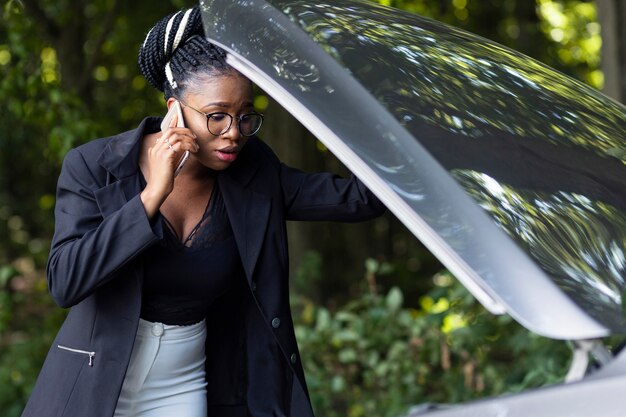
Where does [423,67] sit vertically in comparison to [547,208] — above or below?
above

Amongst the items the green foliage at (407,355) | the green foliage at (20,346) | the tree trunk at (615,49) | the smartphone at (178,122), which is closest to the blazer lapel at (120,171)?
the smartphone at (178,122)

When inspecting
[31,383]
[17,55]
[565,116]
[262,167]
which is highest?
[565,116]

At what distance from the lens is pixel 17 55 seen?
4.83 m

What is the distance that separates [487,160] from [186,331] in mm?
1043

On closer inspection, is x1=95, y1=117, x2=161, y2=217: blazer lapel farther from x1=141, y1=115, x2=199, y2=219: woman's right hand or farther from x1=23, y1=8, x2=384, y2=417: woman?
x1=141, y1=115, x2=199, y2=219: woman's right hand

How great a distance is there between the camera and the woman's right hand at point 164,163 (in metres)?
2.31

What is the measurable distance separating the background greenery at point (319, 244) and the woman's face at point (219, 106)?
5.47 ft

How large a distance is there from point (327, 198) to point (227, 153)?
0.42m

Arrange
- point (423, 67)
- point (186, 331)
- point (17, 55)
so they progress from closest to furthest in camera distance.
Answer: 1. point (423, 67)
2. point (186, 331)
3. point (17, 55)

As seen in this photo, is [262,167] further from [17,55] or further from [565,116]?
A: [17,55]

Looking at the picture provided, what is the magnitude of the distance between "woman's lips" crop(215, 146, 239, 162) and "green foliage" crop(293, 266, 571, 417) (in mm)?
2398

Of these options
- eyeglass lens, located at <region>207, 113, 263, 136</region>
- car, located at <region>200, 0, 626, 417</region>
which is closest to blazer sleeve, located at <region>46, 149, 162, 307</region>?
eyeglass lens, located at <region>207, 113, 263, 136</region>

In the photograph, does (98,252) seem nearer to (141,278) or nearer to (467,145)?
(141,278)

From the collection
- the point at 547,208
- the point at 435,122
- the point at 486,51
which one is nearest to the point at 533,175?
the point at 547,208
